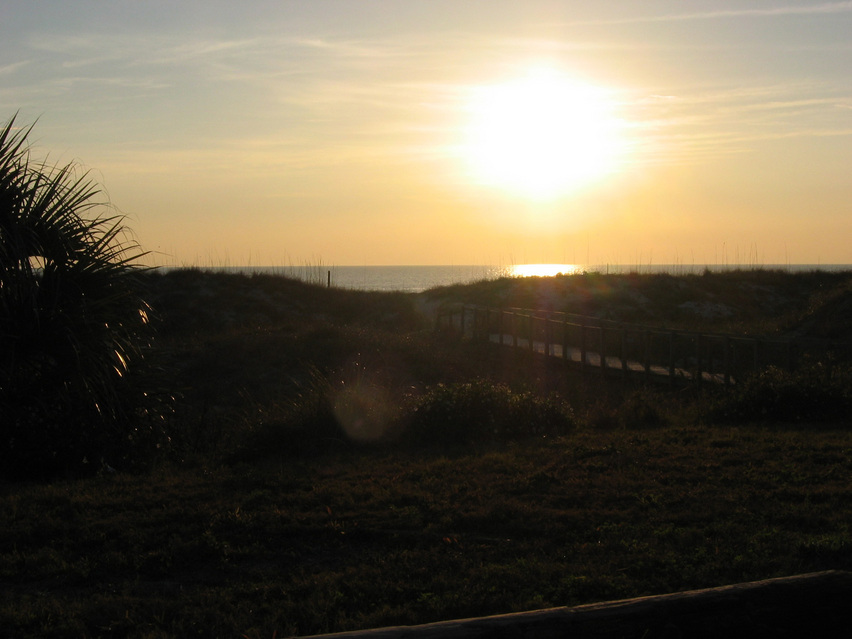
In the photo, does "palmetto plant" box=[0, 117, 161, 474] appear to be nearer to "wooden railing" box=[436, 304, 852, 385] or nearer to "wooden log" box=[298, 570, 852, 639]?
"wooden log" box=[298, 570, 852, 639]

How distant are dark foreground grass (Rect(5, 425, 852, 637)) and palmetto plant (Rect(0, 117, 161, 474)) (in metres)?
0.98

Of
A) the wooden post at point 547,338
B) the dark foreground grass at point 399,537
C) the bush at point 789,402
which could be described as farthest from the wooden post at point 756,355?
the wooden post at point 547,338

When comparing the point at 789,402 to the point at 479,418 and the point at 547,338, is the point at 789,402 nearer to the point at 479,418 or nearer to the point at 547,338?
the point at 479,418

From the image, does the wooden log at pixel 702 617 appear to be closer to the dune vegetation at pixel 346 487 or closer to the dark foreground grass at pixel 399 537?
the dune vegetation at pixel 346 487

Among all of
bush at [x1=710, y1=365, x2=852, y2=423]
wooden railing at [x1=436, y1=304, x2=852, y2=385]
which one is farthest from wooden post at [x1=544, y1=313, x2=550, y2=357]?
bush at [x1=710, y1=365, x2=852, y2=423]

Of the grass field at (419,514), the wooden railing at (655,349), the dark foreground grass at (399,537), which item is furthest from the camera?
the wooden railing at (655,349)

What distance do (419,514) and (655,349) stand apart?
16355 millimetres

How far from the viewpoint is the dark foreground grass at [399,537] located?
14.4 ft

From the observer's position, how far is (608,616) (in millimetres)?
3551

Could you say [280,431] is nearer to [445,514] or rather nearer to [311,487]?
[311,487]

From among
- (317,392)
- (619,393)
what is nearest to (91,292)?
(317,392)

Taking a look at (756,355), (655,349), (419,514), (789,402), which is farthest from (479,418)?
(655,349)

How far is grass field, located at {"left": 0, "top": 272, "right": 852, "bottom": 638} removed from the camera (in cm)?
450

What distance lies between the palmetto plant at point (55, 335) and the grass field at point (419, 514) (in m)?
0.60
